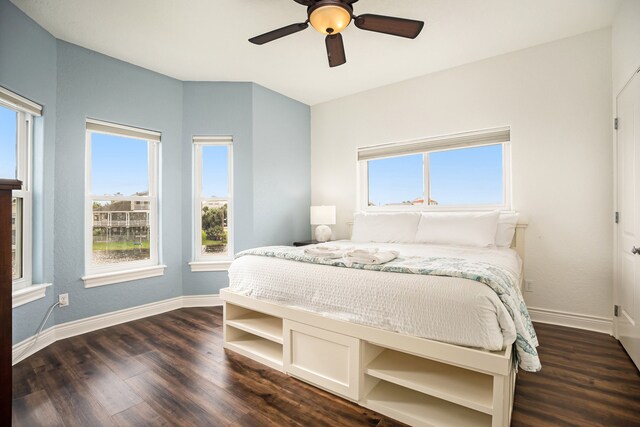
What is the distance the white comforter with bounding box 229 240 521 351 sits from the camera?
1409 millimetres

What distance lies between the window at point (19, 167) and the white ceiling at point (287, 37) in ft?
2.51

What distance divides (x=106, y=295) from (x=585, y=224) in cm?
456

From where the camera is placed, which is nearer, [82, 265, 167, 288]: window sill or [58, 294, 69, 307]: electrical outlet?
[58, 294, 69, 307]: electrical outlet

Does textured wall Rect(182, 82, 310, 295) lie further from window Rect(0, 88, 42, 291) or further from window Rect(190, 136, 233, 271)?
window Rect(0, 88, 42, 291)

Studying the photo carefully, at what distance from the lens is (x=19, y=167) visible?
101 inches

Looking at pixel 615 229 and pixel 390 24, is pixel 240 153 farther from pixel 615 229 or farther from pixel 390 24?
pixel 615 229

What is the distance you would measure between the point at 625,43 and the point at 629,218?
1.31 meters

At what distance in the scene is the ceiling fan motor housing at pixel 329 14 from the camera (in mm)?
1952

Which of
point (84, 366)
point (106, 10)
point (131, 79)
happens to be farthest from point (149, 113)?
point (84, 366)

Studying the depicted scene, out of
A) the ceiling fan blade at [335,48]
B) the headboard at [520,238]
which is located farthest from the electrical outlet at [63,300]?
the headboard at [520,238]

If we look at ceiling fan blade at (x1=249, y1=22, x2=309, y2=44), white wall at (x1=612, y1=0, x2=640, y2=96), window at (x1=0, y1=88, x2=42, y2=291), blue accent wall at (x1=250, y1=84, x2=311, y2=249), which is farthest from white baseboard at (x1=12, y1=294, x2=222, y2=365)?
white wall at (x1=612, y1=0, x2=640, y2=96)

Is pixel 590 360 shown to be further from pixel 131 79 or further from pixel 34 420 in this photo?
pixel 131 79

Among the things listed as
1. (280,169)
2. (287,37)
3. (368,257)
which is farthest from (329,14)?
(280,169)

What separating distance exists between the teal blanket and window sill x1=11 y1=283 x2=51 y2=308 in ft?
7.32
